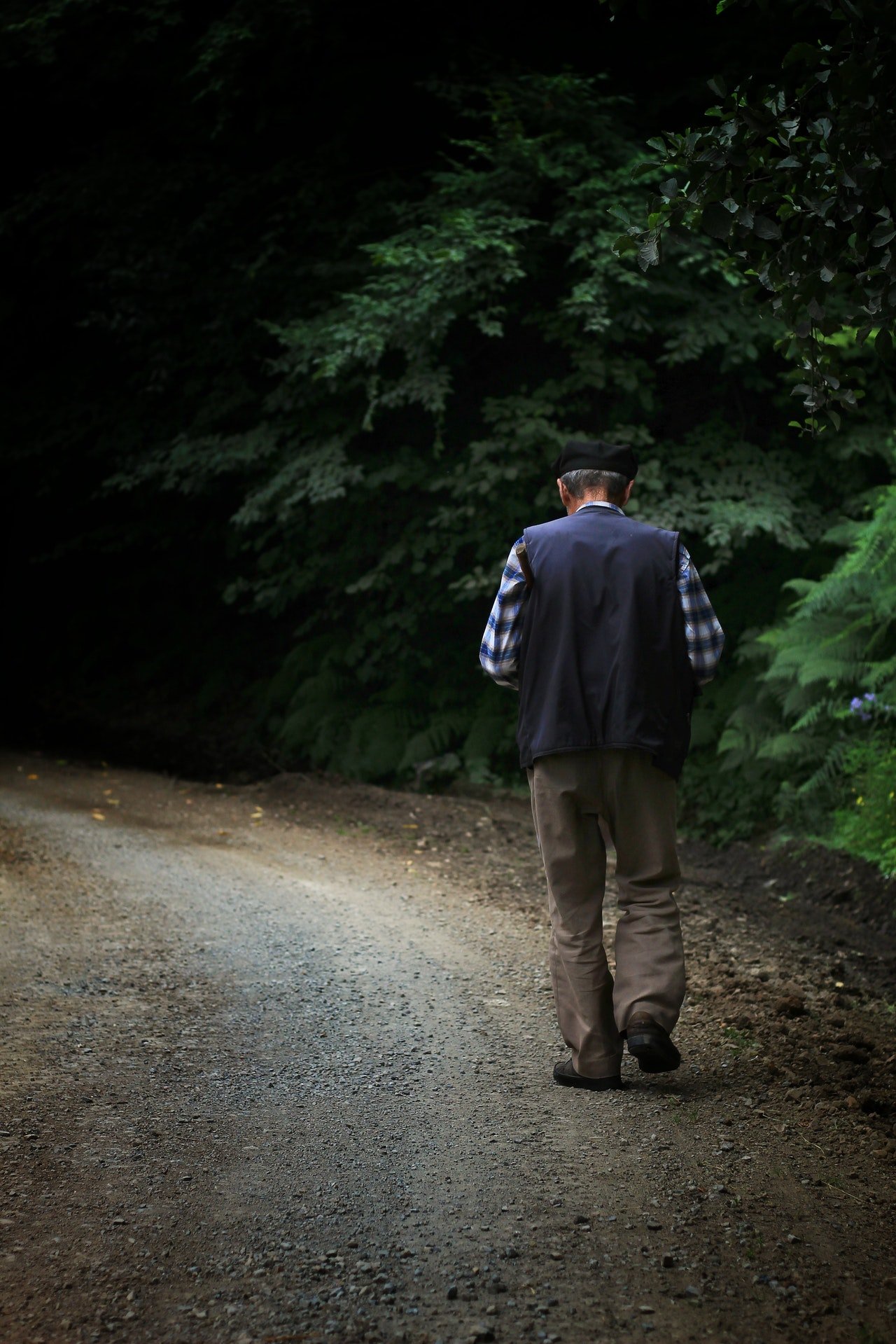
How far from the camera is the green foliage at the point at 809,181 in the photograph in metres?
3.02

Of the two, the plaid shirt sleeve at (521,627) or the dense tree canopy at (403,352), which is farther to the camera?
the dense tree canopy at (403,352)

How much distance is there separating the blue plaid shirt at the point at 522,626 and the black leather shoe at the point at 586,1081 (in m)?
1.35

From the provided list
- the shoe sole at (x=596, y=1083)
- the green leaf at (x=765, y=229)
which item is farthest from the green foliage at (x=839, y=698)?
the green leaf at (x=765, y=229)

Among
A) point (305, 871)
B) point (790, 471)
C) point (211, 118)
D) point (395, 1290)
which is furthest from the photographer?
point (211, 118)

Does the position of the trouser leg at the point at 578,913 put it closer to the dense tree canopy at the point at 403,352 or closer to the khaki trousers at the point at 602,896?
the khaki trousers at the point at 602,896

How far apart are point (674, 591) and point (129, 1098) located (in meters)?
2.45

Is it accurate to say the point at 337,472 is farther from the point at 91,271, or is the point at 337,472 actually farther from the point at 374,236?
the point at 91,271

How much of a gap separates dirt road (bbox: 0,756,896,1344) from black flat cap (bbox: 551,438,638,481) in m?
2.14

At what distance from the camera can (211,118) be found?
43.2 feet

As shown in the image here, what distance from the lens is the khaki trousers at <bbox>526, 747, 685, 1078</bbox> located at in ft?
12.6

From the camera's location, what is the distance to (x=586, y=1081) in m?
3.85

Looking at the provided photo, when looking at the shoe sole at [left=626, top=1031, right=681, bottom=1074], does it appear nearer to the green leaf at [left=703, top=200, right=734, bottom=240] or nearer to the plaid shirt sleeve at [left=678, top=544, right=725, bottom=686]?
the plaid shirt sleeve at [left=678, top=544, right=725, bottom=686]

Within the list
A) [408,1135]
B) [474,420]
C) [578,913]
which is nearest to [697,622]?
[578,913]

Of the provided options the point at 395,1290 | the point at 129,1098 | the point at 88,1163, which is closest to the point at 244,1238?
the point at 395,1290
